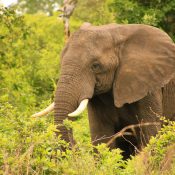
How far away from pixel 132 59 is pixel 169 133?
2.21m

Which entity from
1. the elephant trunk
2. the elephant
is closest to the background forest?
the elephant trunk

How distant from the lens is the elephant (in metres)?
8.30

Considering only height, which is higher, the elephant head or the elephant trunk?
the elephant head

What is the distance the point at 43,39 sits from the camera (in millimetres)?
24938

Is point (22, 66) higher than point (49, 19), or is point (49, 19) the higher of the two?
point (49, 19)

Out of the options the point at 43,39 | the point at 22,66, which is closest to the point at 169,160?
the point at 22,66

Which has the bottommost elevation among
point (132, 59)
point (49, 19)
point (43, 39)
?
point (132, 59)

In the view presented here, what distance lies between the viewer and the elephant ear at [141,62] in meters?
8.65

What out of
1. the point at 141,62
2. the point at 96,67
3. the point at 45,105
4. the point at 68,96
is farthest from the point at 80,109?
the point at 45,105

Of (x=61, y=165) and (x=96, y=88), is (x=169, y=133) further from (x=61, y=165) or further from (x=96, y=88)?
(x=96, y=88)

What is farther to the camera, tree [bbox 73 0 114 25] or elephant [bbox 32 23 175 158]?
tree [bbox 73 0 114 25]

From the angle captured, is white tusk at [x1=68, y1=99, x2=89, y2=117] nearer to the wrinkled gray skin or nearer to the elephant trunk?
the elephant trunk

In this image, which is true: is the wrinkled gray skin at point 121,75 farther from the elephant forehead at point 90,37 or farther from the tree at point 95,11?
the tree at point 95,11

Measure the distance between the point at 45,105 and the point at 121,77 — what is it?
2.98m
